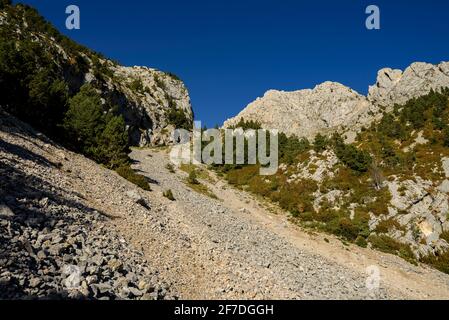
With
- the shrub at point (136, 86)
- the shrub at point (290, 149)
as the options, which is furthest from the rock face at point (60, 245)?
the shrub at point (136, 86)

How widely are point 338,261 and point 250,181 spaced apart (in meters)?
28.8

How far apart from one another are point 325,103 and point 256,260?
117447 millimetres

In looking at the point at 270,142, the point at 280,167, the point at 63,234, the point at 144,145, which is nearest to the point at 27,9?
the point at 144,145

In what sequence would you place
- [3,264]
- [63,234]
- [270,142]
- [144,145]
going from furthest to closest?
[144,145], [270,142], [63,234], [3,264]

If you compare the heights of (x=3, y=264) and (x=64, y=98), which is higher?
(x=64, y=98)

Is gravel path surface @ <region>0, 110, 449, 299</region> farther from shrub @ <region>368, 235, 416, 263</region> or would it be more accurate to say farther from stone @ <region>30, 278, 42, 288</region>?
shrub @ <region>368, 235, 416, 263</region>

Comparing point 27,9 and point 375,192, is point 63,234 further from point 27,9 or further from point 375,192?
point 27,9

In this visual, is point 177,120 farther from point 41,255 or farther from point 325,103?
point 41,255

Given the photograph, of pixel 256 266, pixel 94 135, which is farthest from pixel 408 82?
pixel 256 266

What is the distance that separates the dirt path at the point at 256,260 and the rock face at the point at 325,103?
68296 mm

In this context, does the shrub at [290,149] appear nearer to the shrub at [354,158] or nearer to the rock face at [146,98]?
the shrub at [354,158]

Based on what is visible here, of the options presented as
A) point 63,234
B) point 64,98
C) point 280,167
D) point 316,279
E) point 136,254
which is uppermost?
point 64,98

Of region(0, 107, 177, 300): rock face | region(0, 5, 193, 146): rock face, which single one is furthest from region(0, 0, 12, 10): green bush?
region(0, 107, 177, 300): rock face

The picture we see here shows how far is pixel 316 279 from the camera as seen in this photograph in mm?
19469
